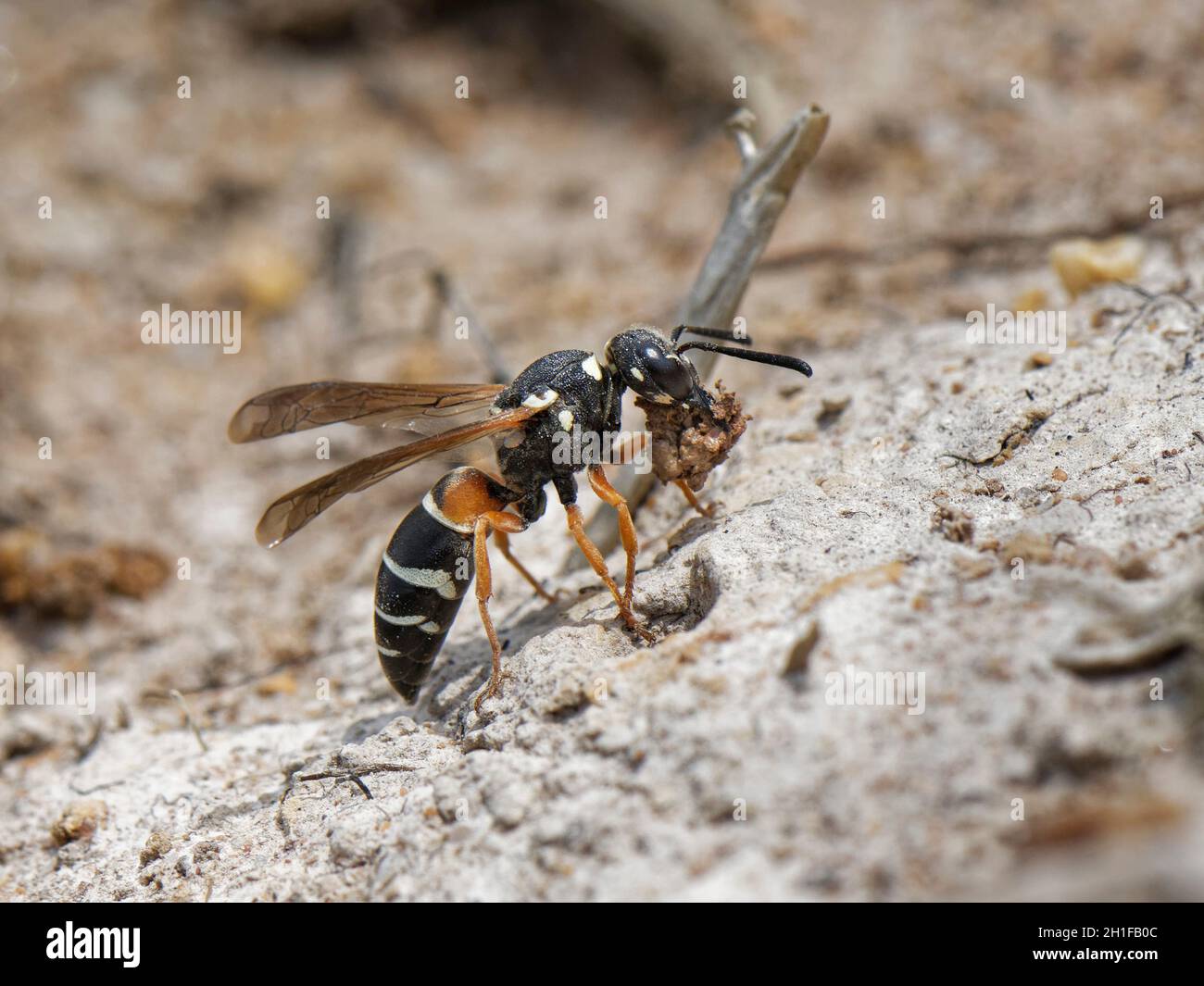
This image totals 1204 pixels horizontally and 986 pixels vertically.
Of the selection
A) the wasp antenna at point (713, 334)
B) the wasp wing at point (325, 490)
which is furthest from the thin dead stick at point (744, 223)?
the wasp wing at point (325, 490)

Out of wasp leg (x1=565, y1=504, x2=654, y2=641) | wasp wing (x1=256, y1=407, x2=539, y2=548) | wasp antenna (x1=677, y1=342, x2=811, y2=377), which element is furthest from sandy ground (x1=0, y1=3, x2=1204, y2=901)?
wasp wing (x1=256, y1=407, x2=539, y2=548)

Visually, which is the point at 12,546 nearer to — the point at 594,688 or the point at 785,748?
the point at 594,688

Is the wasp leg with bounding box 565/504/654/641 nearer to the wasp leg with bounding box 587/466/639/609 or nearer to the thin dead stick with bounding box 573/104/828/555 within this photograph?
the wasp leg with bounding box 587/466/639/609

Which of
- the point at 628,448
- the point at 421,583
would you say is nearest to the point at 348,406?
the point at 421,583

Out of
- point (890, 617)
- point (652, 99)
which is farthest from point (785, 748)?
point (652, 99)

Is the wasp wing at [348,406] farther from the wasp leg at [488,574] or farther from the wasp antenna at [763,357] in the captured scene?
the wasp antenna at [763,357]
